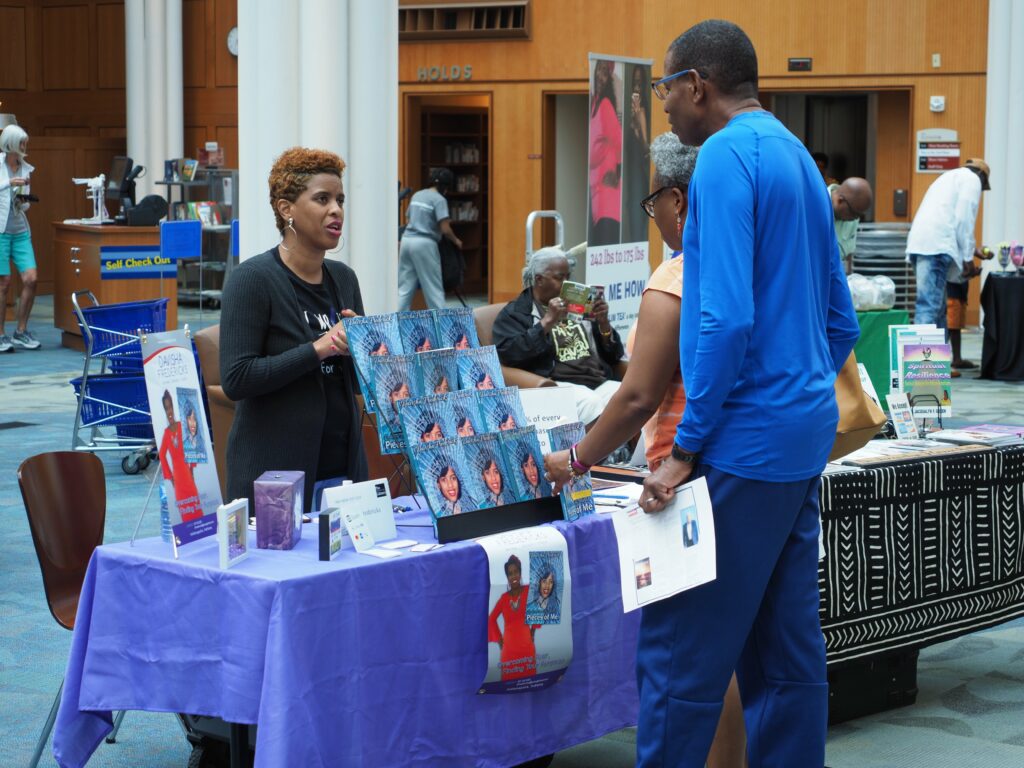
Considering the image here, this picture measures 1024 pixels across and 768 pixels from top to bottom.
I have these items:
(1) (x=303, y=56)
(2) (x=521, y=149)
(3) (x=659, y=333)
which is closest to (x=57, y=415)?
(1) (x=303, y=56)

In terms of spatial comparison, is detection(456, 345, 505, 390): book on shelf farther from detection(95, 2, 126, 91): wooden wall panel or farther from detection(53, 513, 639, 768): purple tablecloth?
detection(95, 2, 126, 91): wooden wall panel

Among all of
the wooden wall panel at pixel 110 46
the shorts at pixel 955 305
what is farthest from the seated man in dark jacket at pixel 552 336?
the wooden wall panel at pixel 110 46

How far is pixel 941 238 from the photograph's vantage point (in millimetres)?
11109

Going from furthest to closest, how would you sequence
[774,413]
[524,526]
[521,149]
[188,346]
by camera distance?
1. [521,149]
2. [524,526]
3. [188,346]
4. [774,413]

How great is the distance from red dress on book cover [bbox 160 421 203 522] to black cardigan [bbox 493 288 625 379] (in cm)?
333

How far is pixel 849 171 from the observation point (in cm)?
1798

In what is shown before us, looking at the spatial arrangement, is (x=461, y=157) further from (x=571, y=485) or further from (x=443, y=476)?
(x=443, y=476)

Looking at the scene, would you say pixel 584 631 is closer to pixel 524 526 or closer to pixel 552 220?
pixel 524 526

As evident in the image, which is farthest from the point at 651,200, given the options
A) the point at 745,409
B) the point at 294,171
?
the point at 294,171

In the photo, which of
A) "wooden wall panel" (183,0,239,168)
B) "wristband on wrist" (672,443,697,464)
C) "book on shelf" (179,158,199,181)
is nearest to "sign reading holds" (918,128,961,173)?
"book on shelf" (179,158,199,181)

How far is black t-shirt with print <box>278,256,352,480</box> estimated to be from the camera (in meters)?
3.50

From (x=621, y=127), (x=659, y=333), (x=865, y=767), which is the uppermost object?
(x=621, y=127)

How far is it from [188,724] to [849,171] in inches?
623

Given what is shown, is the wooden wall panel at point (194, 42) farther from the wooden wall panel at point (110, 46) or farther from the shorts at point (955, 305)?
the shorts at point (955, 305)
